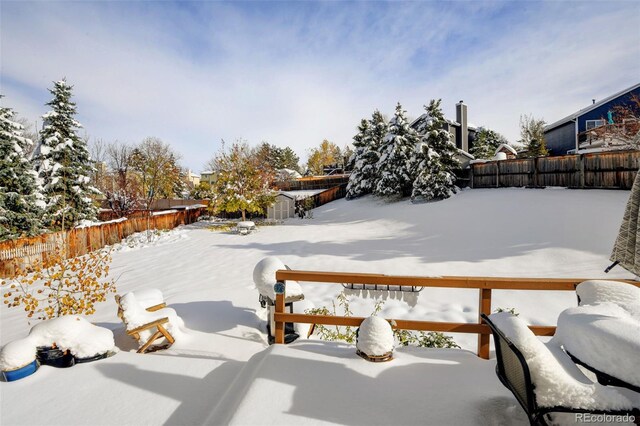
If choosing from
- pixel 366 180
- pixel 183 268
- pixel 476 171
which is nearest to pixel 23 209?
pixel 183 268

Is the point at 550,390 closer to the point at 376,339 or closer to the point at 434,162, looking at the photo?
the point at 376,339

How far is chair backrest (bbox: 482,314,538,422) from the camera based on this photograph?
5.82 feet

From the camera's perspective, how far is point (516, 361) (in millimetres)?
1858

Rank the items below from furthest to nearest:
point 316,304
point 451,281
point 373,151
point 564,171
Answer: point 373,151, point 564,171, point 316,304, point 451,281

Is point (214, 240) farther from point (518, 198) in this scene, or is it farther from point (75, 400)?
point (518, 198)

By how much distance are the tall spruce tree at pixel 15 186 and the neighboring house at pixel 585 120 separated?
33107 mm

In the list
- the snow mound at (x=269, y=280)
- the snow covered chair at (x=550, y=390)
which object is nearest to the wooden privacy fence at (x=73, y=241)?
the snow mound at (x=269, y=280)

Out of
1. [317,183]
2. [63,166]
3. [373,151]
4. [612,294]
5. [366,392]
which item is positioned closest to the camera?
[612,294]

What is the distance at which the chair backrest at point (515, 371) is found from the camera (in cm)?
177

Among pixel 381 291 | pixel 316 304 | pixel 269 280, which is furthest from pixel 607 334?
pixel 316 304

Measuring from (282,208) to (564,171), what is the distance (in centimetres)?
1892

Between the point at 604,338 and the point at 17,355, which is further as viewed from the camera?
the point at 17,355

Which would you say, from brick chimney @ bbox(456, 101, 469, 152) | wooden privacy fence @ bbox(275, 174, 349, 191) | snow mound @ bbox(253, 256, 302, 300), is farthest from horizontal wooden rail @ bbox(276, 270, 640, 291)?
wooden privacy fence @ bbox(275, 174, 349, 191)

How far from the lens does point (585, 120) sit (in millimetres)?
23141
